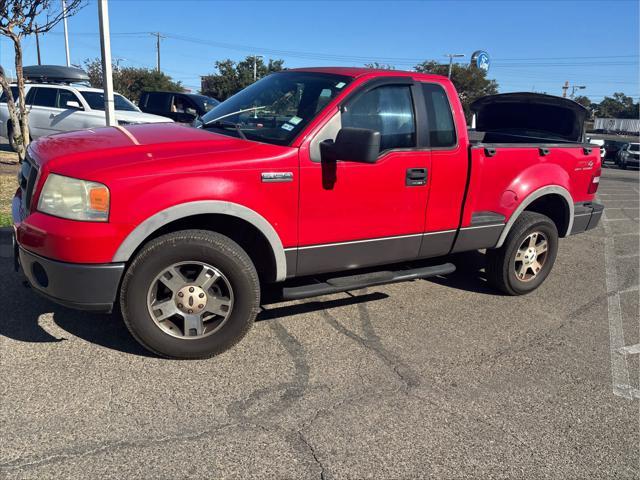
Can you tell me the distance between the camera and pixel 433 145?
4.16 metres

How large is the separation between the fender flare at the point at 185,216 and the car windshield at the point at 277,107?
0.59 meters

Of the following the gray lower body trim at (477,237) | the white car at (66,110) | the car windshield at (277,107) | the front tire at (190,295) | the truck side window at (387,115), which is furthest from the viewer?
the white car at (66,110)

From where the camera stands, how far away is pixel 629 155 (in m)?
29.1

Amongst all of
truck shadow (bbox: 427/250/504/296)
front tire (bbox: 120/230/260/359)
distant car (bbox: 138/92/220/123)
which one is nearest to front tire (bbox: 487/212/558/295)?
truck shadow (bbox: 427/250/504/296)

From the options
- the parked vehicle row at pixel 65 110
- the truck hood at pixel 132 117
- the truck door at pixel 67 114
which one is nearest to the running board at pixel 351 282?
the parked vehicle row at pixel 65 110

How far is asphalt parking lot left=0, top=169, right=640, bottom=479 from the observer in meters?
2.58

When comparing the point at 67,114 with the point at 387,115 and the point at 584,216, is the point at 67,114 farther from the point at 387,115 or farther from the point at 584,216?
the point at 584,216

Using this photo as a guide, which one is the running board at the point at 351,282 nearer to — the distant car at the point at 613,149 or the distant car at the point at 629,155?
the distant car at the point at 629,155

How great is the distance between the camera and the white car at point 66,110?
12.0 meters

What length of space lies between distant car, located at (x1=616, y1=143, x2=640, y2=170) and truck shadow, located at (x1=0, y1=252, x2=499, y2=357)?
29752 millimetres

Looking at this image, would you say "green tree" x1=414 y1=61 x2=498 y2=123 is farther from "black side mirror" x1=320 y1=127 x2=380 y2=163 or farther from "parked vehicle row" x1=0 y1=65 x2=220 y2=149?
"black side mirror" x1=320 y1=127 x2=380 y2=163

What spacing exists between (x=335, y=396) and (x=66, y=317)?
7.12 feet

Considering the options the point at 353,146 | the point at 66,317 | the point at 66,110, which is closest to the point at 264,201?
the point at 353,146

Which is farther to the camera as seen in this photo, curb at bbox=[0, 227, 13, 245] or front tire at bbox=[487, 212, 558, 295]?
curb at bbox=[0, 227, 13, 245]
